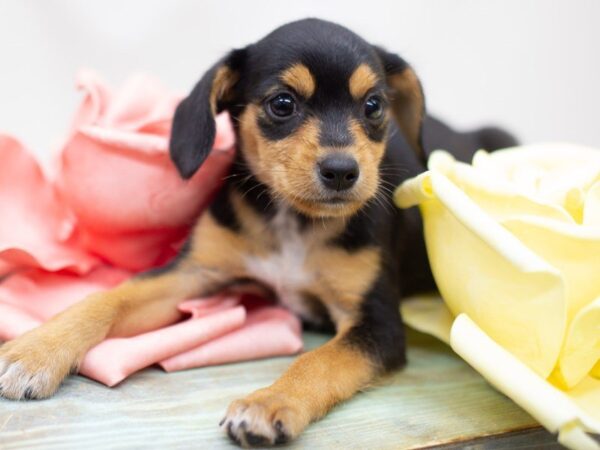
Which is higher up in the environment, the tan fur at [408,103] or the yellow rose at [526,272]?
the tan fur at [408,103]

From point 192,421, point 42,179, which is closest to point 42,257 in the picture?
point 42,179

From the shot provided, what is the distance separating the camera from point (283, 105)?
2.30 metres

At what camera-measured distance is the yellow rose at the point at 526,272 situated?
5.87ft

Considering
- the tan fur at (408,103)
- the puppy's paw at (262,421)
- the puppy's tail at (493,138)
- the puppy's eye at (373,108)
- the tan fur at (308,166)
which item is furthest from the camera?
the puppy's tail at (493,138)

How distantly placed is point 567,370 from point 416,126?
1.14 metres

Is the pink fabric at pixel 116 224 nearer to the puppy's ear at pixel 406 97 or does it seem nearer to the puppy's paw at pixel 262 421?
the puppy's paw at pixel 262 421

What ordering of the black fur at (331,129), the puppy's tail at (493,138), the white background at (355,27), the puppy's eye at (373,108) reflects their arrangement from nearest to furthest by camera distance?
the black fur at (331,129) < the puppy's eye at (373,108) < the puppy's tail at (493,138) < the white background at (355,27)

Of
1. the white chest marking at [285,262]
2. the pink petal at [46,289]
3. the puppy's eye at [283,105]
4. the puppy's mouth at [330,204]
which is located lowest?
the pink petal at [46,289]

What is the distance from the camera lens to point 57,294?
8.30 ft

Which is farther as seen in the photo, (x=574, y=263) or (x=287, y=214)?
(x=287, y=214)

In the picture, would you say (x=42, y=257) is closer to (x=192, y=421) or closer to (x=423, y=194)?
(x=192, y=421)

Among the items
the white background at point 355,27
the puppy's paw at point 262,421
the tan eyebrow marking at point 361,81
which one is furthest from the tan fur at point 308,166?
the white background at point 355,27

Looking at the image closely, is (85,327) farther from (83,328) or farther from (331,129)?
(331,129)

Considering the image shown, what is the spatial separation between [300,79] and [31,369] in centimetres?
114
